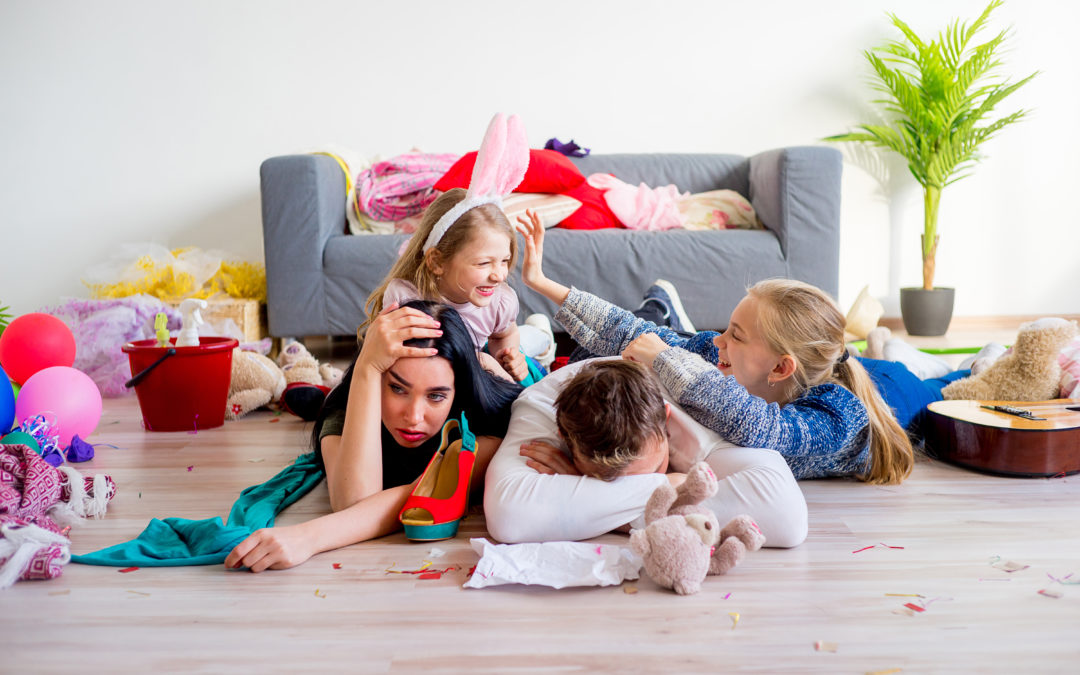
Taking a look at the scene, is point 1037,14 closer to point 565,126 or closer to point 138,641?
point 565,126

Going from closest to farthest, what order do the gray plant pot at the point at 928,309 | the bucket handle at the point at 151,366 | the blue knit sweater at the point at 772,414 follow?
1. the blue knit sweater at the point at 772,414
2. the bucket handle at the point at 151,366
3. the gray plant pot at the point at 928,309

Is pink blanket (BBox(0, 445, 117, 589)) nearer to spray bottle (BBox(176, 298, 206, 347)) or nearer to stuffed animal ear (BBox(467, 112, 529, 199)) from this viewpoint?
spray bottle (BBox(176, 298, 206, 347))

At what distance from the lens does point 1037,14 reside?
381 cm

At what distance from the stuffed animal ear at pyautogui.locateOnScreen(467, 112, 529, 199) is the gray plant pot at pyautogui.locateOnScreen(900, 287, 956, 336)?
8.42 ft

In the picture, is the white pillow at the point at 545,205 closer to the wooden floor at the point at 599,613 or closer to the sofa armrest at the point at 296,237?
the sofa armrest at the point at 296,237

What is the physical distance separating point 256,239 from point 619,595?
10.4 ft

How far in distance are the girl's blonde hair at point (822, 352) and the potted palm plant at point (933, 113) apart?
236cm

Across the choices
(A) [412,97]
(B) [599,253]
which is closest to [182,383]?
(B) [599,253]

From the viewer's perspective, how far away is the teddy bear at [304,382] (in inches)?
84.0

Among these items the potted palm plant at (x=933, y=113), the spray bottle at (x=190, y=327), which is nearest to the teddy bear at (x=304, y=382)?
the spray bottle at (x=190, y=327)

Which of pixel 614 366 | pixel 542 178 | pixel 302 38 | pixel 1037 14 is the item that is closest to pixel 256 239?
pixel 302 38

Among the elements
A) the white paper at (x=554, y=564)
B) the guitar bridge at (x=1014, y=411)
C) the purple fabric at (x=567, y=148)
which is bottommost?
the white paper at (x=554, y=564)

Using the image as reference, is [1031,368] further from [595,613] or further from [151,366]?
[151,366]

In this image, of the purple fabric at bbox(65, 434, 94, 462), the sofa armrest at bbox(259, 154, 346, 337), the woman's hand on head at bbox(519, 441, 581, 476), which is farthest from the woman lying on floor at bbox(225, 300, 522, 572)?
the sofa armrest at bbox(259, 154, 346, 337)
